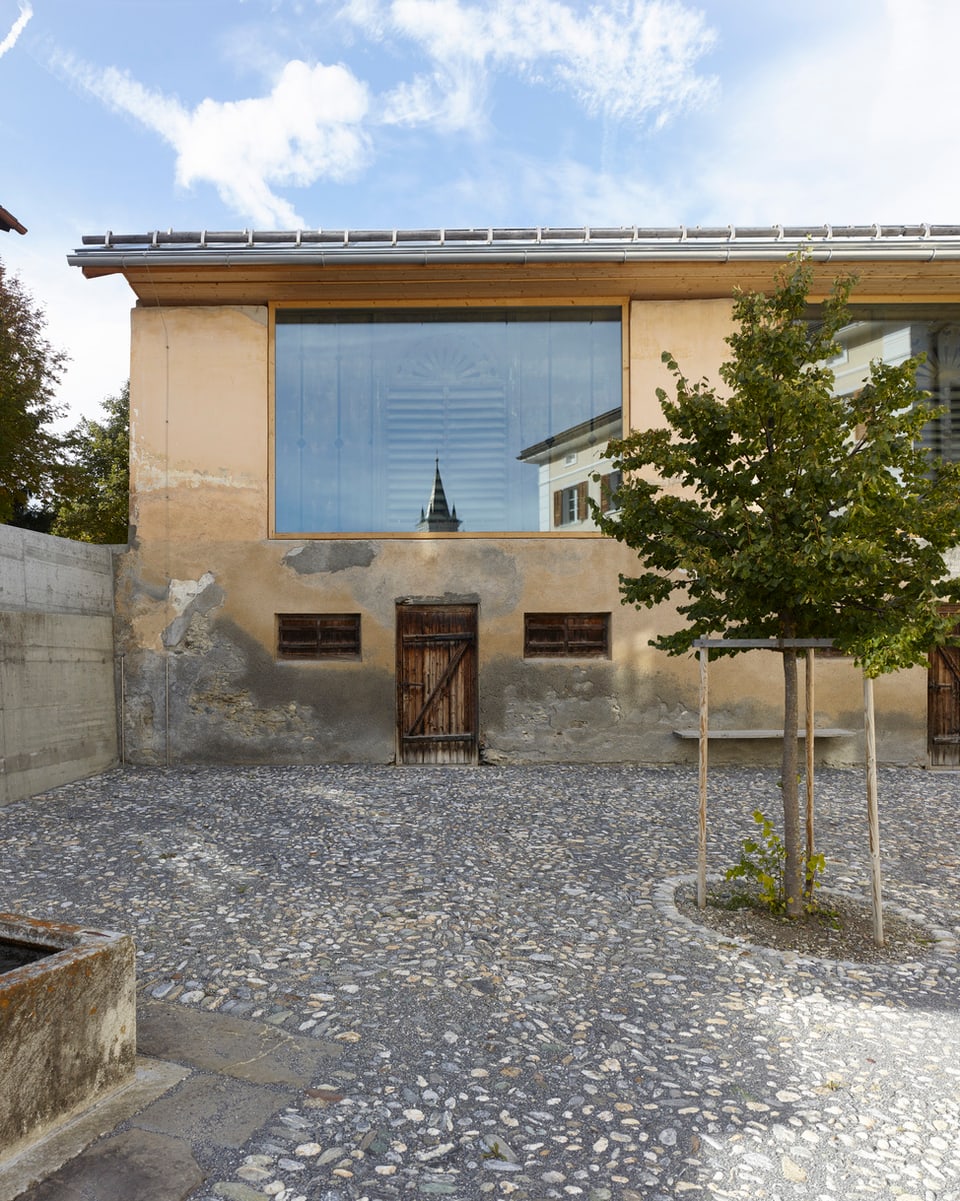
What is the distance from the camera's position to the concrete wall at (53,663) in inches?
315

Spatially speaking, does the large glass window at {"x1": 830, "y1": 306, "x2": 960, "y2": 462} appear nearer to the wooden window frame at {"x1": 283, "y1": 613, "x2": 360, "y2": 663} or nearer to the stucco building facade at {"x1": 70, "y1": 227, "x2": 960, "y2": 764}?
the stucco building facade at {"x1": 70, "y1": 227, "x2": 960, "y2": 764}

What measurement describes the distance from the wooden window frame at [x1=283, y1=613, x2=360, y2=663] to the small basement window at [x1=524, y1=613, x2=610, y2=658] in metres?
2.30

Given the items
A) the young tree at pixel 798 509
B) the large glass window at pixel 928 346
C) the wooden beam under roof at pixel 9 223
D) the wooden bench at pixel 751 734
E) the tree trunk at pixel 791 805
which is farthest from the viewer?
the large glass window at pixel 928 346

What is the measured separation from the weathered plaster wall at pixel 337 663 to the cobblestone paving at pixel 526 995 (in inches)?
92.7

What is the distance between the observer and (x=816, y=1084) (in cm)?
304

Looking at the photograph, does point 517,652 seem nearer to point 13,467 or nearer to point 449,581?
point 449,581

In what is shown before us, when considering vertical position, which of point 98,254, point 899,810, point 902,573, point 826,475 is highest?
point 98,254

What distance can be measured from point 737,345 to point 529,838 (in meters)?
4.21

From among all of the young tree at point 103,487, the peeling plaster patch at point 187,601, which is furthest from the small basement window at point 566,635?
the young tree at point 103,487

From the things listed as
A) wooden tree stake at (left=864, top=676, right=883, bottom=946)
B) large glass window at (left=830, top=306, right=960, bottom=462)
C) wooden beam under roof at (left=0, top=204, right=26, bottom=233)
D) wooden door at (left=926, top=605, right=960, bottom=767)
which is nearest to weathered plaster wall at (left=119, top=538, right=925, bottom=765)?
wooden door at (left=926, top=605, right=960, bottom=767)

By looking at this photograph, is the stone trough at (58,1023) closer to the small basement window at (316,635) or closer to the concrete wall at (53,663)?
the concrete wall at (53,663)

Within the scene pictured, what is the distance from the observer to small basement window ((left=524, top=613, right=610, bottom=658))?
1012 centimetres

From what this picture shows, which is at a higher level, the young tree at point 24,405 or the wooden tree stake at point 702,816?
the young tree at point 24,405

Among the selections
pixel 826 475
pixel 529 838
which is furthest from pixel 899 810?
pixel 826 475
